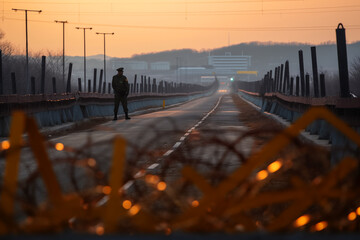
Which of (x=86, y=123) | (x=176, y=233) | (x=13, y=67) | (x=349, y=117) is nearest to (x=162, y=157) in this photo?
(x=349, y=117)

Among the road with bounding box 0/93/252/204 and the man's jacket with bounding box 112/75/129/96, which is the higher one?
the man's jacket with bounding box 112/75/129/96

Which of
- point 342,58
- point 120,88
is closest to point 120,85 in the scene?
point 120,88

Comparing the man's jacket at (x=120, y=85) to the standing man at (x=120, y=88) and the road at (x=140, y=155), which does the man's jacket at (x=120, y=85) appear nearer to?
the standing man at (x=120, y=88)

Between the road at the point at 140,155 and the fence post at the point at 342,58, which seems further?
the fence post at the point at 342,58

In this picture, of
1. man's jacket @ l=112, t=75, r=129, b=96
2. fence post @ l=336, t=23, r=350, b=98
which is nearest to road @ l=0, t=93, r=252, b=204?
fence post @ l=336, t=23, r=350, b=98

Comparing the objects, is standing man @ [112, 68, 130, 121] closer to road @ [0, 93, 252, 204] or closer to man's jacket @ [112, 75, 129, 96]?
man's jacket @ [112, 75, 129, 96]

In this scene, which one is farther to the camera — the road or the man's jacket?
the man's jacket

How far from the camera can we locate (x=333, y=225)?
568cm

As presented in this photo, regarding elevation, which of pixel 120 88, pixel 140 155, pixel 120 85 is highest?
pixel 120 85

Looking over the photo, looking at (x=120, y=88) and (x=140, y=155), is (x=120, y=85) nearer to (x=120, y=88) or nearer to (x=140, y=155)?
(x=120, y=88)

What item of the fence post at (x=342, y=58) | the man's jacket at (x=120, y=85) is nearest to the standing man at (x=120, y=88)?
the man's jacket at (x=120, y=85)

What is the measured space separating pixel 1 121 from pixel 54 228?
21.6 meters

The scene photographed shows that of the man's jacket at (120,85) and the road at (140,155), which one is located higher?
the man's jacket at (120,85)

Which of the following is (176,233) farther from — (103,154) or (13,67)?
(13,67)
